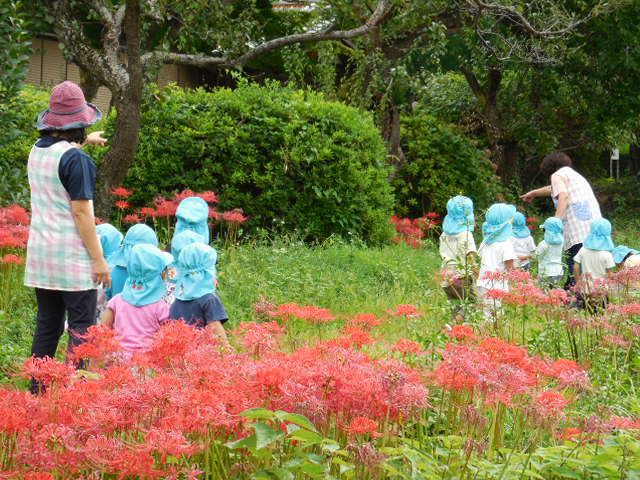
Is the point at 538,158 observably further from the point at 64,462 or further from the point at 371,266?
the point at 64,462

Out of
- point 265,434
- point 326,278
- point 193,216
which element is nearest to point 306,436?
point 265,434

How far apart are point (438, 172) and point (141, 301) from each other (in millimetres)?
11134

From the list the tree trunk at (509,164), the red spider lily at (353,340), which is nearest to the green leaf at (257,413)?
the red spider lily at (353,340)

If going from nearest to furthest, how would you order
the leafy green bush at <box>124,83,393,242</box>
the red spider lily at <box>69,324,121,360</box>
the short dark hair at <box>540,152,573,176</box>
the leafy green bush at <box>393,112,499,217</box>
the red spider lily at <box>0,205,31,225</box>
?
the red spider lily at <box>69,324,121,360</box>, the red spider lily at <box>0,205,31,225</box>, the short dark hair at <box>540,152,573,176</box>, the leafy green bush at <box>124,83,393,242</box>, the leafy green bush at <box>393,112,499,217</box>

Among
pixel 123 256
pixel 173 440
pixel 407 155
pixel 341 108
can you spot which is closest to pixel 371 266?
pixel 341 108

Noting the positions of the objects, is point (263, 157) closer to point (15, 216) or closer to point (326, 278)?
point (326, 278)

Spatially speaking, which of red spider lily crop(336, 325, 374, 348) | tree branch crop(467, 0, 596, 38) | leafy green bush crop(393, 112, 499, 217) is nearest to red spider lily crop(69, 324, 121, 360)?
red spider lily crop(336, 325, 374, 348)

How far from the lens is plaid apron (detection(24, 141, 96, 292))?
15.4 feet

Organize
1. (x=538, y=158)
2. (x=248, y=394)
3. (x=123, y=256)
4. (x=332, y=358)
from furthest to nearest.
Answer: (x=538, y=158), (x=123, y=256), (x=332, y=358), (x=248, y=394)

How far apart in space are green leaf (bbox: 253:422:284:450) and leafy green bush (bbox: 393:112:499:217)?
42.9ft

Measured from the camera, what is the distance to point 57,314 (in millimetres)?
4852

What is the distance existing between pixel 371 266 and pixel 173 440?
25.2 feet

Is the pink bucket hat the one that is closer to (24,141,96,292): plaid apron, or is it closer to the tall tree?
(24,141,96,292): plaid apron

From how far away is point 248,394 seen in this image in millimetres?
2330
